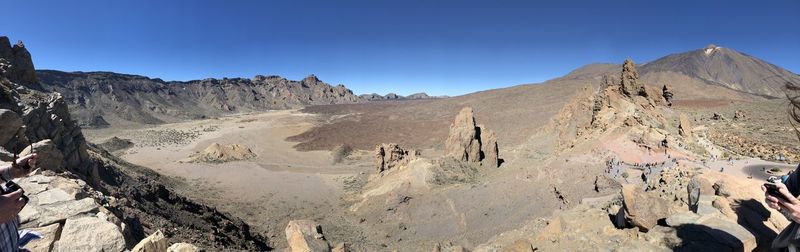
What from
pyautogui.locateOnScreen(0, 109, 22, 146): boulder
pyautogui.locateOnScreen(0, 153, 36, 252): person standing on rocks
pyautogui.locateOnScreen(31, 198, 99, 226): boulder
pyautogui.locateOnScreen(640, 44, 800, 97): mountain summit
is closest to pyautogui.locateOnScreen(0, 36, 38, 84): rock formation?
pyautogui.locateOnScreen(0, 109, 22, 146): boulder

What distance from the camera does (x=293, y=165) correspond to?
1622 inches

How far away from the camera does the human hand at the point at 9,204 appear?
266 cm

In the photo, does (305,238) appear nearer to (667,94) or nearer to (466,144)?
(466,144)

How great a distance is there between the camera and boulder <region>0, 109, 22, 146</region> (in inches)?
404

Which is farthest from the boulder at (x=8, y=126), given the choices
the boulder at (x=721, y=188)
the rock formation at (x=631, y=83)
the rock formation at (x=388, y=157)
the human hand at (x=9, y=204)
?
the rock formation at (x=631, y=83)

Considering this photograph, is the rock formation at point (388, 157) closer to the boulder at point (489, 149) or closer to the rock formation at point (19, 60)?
the boulder at point (489, 149)

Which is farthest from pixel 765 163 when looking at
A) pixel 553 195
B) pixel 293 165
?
pixel 293 165

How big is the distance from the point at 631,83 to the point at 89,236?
26.7 m

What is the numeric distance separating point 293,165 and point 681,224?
36.9 meters

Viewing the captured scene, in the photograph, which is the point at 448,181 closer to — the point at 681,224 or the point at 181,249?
the point at 681,224

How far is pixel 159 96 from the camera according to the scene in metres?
127

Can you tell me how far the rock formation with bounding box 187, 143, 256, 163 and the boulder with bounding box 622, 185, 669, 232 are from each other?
128 ft

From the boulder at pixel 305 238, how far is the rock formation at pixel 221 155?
34388mm

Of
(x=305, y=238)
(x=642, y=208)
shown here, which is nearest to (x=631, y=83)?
(x=642, y=208)
